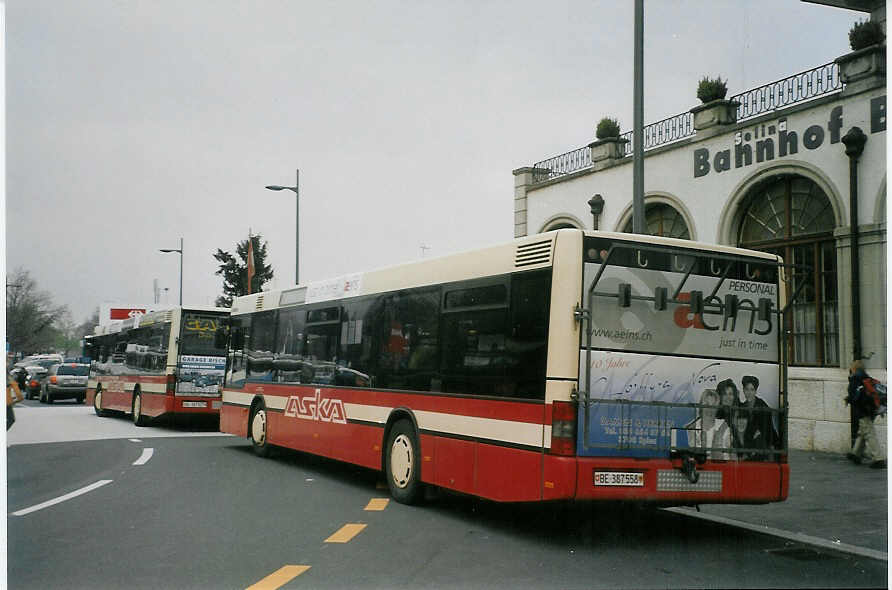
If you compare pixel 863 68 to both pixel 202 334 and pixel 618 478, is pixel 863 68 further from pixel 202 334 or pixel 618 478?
pixel 202 334

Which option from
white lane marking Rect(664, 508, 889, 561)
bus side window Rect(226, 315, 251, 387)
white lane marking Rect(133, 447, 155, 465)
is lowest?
white lane marking Rect(133, 447, 155, 465)

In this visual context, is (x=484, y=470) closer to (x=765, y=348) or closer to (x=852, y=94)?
(x=765, y=348)

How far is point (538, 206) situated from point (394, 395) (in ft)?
42.0

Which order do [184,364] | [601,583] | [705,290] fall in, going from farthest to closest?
[184,364], [705,290], [601,583]

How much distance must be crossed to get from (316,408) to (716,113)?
9.50m

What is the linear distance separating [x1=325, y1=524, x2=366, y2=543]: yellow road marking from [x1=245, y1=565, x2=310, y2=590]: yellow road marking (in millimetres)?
1055

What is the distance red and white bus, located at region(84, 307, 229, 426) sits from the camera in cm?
2166

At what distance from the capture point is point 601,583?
6.64 meters

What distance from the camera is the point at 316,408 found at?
13.4m

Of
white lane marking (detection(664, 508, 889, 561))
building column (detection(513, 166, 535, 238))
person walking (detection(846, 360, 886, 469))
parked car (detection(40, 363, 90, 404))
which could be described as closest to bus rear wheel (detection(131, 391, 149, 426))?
building column (detection(513, 166, 535, 238))

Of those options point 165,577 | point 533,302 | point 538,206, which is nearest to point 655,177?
point 538,206
